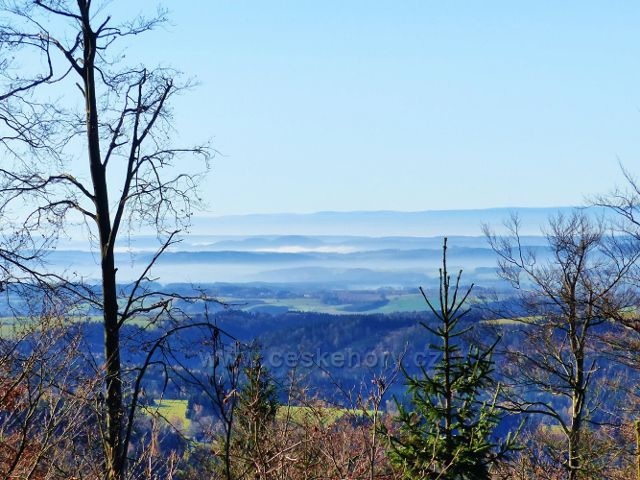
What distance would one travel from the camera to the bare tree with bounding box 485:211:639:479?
16.9 m

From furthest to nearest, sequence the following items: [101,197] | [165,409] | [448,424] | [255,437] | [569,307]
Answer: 1. [569,307]
2. [101,197]
3. [165,409]
4. [448,424]
5. [255,437]

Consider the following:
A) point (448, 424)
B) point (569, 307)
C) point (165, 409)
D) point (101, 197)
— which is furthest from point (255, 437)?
point (569, 307)

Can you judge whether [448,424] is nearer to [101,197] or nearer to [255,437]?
[255,437]

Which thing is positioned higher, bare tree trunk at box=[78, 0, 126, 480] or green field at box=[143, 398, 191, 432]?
bare tree trunk at box=[78, 0, 126, 480]

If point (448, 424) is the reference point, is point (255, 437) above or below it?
above

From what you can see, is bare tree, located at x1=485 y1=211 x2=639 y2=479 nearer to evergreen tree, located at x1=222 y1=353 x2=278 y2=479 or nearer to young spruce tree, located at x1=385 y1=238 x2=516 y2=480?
evergreen tree, located at x1=222 y1=353 x2=278 y2=479

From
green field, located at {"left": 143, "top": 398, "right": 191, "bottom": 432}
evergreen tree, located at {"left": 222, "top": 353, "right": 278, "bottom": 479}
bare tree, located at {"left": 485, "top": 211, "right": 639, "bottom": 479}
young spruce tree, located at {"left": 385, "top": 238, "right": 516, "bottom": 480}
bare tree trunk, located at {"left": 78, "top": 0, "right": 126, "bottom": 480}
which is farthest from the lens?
bare tree, located at {"left": 485, "top": 211, "right": 639, "bottom": 479}

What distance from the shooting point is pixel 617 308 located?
16.4 metres

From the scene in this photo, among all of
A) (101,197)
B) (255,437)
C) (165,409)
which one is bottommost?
(165,409)

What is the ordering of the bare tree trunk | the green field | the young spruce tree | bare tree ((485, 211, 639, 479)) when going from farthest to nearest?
bare tree ((485, 211, 639, 479)) → the bare tree trunk → the young spruce tree → the green field

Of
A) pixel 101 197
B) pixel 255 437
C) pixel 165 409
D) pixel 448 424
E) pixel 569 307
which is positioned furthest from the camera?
pixel 569 307

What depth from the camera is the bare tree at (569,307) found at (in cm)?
1694

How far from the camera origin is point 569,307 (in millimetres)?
17281

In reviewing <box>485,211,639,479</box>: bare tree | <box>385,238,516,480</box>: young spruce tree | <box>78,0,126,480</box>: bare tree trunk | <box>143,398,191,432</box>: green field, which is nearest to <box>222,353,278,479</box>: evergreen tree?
<box>143,398,191,432</box>: green field
